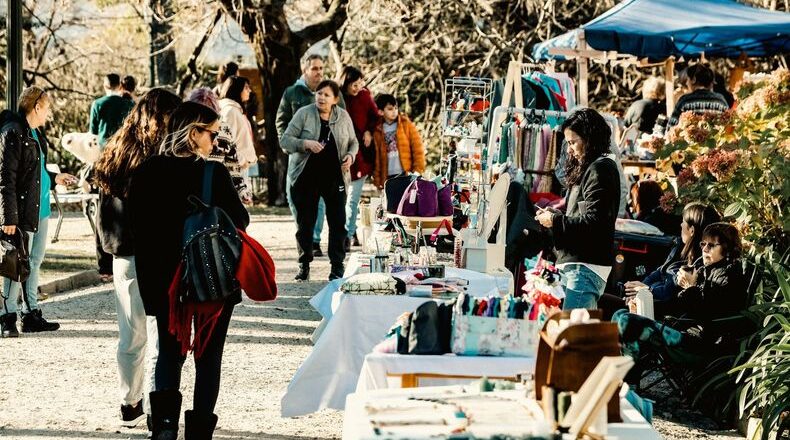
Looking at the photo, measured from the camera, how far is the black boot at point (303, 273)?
1110 centimetres

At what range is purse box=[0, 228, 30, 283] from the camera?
26.3 ft

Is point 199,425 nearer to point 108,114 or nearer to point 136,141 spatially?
point 136,141

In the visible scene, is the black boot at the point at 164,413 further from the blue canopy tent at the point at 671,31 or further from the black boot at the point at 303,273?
the blue canopy tent at the point at 671,31

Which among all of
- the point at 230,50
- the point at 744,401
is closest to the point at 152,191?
the point at 744,401

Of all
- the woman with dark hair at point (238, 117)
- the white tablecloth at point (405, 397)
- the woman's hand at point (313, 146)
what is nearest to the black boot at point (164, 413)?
the white tablecloth at point (405, 397)

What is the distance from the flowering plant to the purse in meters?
4.21

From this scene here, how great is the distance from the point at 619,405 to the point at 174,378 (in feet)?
7.12

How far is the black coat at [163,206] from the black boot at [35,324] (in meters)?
3.89

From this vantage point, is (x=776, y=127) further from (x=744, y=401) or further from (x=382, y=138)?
(x=382, y=138)

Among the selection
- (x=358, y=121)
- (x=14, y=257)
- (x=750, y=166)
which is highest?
(x=358, y=121)

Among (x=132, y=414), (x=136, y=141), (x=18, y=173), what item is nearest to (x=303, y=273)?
(x=18, y=173)

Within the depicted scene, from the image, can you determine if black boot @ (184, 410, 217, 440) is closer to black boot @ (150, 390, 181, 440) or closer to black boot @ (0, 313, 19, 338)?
black boot @ (150, 390, 181, 440)

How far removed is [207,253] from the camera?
16.5 ft

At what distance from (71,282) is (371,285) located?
19.4 feet
